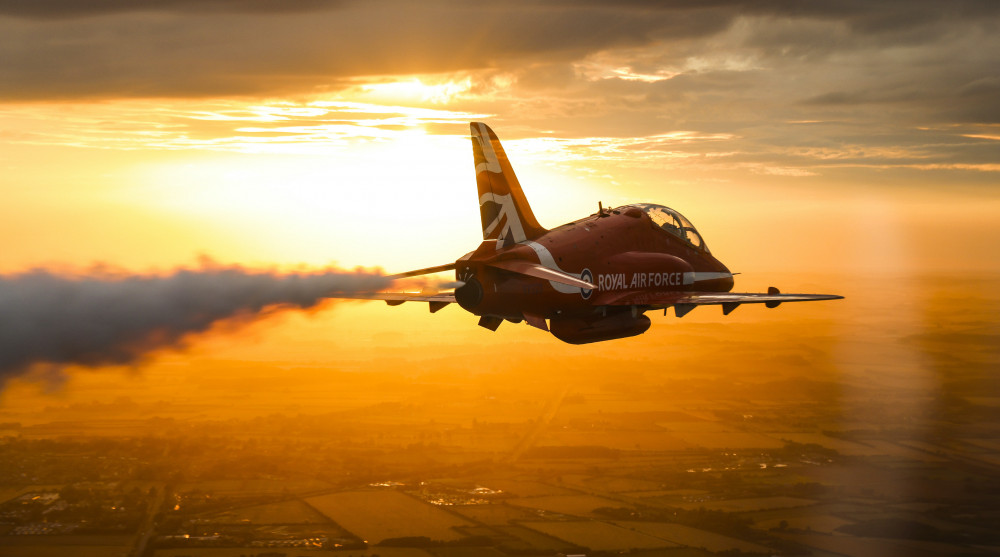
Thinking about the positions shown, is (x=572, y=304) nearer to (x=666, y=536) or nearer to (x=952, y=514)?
(x=666, y=536)

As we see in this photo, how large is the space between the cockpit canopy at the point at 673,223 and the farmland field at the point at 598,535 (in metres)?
50.4

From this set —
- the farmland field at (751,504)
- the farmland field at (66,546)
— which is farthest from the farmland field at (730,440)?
the farmland field at (66,546)

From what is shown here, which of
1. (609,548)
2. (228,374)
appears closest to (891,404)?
(609,548)

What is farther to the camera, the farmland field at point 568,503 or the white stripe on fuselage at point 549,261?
the farmland field at point 568,503

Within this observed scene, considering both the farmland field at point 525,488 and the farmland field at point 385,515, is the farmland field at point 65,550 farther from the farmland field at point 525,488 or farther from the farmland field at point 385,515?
the farmland field at point 525,488

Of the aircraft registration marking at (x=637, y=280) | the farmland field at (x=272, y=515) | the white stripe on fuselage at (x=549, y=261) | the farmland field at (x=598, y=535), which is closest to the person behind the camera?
the white stripe on fuselage at (x=549, y=261)

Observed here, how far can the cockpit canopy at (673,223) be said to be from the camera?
4481 centimetres

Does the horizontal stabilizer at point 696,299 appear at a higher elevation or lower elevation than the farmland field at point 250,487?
higher

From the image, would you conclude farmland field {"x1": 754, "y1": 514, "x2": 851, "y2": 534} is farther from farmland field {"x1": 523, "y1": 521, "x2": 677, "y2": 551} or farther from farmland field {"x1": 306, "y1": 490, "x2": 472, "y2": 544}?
farmland field {"x1": 306, "y1": 490, "x2": 472, "y2": 544}

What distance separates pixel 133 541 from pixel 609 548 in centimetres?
5011

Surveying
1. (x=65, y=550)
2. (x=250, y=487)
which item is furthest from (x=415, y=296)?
(x=250, y=487)

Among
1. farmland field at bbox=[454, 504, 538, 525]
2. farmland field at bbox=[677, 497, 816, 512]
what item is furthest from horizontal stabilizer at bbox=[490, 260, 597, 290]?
farmland field at bbox=[677, 497, 816, 512]

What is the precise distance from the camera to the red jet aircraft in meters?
37.0

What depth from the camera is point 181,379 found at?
18050 cm
